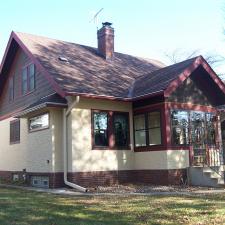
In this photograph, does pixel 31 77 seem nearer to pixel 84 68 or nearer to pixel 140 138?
pixel 84 68

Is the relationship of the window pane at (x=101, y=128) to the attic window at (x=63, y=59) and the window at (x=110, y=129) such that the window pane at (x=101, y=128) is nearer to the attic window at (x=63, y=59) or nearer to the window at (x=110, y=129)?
the window at (x=110, y=129)

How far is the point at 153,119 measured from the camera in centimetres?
1577

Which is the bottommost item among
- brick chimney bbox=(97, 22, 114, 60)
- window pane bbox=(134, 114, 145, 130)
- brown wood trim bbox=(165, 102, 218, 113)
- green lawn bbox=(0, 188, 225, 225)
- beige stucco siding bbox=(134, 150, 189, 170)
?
green lawn bbox=(0, 188, 225, 225)

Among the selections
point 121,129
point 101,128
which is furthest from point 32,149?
point 121,129

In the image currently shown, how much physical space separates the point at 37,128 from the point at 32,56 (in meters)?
3.28

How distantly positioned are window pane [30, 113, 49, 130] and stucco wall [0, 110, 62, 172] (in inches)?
8.8

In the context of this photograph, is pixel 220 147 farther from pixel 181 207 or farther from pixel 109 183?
pixel 181 207

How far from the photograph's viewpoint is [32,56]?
1736 centimetres

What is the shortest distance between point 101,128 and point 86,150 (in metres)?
1.17

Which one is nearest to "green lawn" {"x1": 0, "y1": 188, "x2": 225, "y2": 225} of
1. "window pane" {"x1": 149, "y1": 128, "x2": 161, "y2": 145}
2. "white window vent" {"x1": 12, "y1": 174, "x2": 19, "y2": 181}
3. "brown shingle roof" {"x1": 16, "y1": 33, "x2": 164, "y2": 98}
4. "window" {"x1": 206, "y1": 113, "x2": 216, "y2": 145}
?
"window pane" {"x1": 149, "y1": 128, "x2": 161, "y2": 145}

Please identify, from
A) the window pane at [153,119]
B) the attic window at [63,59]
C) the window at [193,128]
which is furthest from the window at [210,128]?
the attic window at [63,59]

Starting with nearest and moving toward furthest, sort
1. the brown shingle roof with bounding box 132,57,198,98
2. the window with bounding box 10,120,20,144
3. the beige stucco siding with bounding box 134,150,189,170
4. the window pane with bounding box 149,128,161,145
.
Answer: the beige stucco siding with bounding box 134,150,189,170 < the brown shingle roof with bounding box 132,57,198,98 < the window pane with bounding box 149,128,161,145 < the window with bounding box 10,120,20,144

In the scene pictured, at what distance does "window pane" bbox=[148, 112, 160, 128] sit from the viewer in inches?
612

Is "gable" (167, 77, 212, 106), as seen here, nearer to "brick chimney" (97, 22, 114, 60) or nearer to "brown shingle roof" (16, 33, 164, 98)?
"brown shingle roof" (16, 33, 164, 98)
